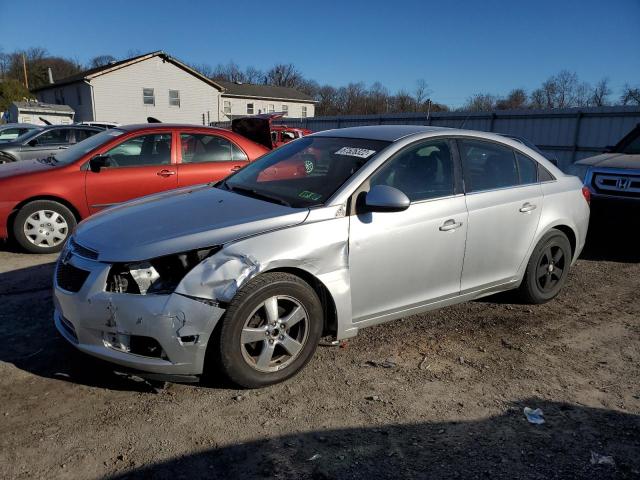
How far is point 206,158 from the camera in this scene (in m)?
6.89

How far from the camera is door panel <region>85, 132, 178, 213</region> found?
20.5ft

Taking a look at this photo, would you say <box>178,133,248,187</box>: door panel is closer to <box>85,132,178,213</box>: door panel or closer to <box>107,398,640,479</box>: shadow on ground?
<box>85,132,178,213</box>: door panel

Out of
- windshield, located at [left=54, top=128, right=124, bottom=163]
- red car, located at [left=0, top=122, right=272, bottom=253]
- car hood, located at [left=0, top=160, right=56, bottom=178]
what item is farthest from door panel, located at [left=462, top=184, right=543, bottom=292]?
car hood, located at [left=0, top=160, right=56, bottom=178]

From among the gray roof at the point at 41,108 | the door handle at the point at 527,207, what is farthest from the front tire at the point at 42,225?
the gray roof at the point at 41,108

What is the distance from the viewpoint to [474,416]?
9.67 ft

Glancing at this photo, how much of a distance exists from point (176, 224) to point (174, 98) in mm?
41947

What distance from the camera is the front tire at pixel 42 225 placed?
19.6ft

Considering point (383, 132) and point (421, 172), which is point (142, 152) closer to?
point (383, 132)

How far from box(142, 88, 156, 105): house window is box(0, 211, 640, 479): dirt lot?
39.8 meters

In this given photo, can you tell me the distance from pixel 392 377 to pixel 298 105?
5601 centimetres

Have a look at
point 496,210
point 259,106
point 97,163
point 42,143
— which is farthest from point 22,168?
point 259,106

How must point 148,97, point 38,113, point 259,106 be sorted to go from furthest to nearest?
point 259,106, point 148,97, point 38,113

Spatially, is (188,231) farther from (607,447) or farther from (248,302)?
(607,447)

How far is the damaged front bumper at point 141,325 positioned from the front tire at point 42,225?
11.9ft
